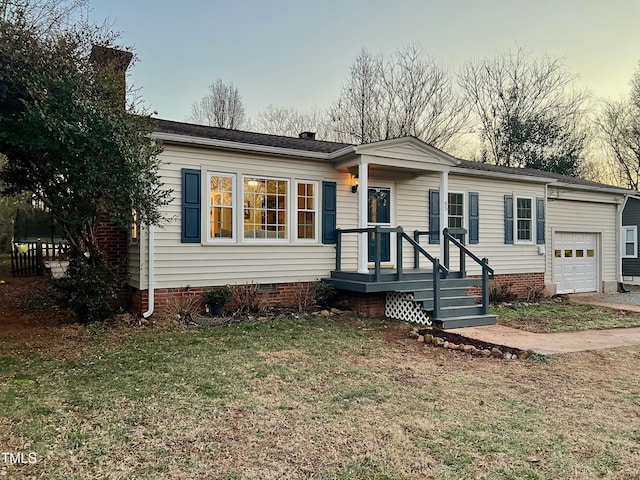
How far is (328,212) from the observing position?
370 inches

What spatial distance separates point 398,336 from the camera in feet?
23.8

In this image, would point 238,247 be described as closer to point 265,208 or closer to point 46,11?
point 265,208

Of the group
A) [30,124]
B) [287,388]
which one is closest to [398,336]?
[287,388]

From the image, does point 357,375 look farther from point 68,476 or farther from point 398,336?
point 68,476

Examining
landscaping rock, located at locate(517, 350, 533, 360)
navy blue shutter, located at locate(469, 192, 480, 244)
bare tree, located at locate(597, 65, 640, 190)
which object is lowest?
landscaping rock, located at locate(517, 350, 533, 360)

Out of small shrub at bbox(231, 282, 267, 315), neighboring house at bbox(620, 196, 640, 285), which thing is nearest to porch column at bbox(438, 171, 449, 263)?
small shrub at bbox(231, 282, 267, 315)

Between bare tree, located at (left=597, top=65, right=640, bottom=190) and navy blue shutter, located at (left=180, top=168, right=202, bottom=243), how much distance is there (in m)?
24.9

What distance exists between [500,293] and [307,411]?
8755 millimetres

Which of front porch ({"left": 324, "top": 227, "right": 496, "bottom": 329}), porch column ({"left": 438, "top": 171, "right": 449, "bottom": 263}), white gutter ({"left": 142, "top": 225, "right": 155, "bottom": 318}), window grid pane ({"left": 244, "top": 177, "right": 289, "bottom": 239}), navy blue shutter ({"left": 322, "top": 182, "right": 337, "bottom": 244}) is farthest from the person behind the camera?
porch column ({"left": 438, "top": 171, "right": 449, "bottom": 263})

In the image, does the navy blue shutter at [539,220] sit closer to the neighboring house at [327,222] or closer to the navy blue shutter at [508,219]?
the neighboring house at [327,222]

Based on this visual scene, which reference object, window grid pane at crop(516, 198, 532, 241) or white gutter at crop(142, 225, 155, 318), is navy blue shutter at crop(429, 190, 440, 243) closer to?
window grid pane at crop(516, 198, 532, 241)

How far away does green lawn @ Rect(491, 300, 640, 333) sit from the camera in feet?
27.2

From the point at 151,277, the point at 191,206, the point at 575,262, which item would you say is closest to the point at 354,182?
the point at 191,206

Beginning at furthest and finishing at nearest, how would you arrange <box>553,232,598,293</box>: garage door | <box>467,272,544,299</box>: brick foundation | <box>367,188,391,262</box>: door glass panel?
1. <box>553,232,598,293</box>: garage door
2. <box>467,272,544,299</box>: brick foundation
3. <box>367,188,391,262</box>: door glass panel
